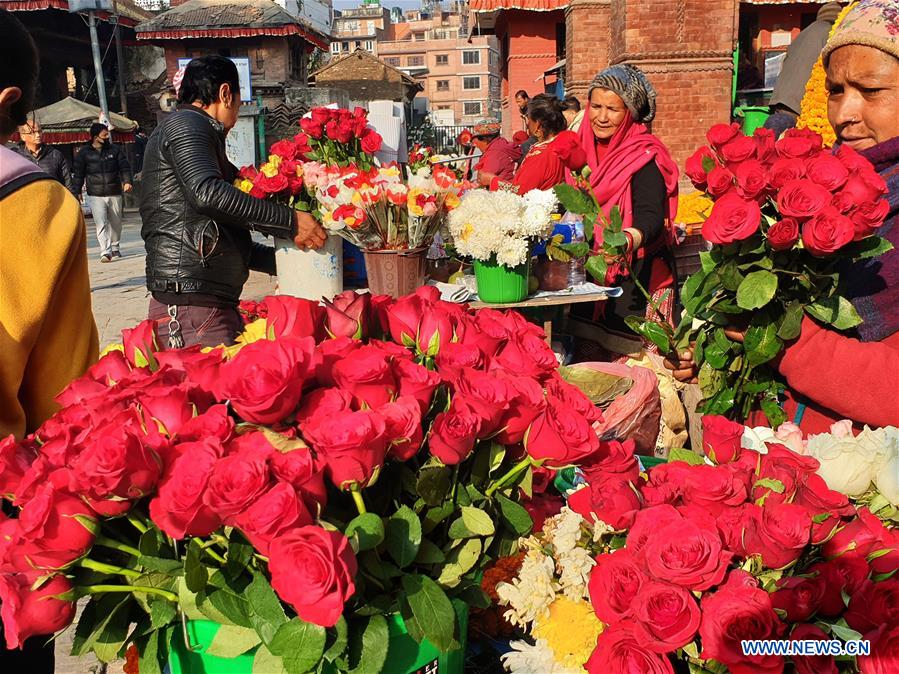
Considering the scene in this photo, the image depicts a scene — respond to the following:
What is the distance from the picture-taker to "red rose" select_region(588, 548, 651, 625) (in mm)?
963

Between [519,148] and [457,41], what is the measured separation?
8817 cm

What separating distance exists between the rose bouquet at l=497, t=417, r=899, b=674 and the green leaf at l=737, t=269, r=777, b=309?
1.33 feet

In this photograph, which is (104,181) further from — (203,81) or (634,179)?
(634,179)

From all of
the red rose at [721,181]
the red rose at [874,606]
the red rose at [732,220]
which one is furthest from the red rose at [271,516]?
the red rose at [721,181]

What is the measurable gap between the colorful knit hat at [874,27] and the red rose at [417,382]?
4.20 feet

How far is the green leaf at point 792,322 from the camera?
1.53 metres

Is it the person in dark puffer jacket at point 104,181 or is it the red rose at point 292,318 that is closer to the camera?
the red rose at point 292,318

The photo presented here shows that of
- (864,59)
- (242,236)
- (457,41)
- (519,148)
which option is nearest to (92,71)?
(519,148)

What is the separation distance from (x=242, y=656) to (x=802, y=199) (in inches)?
46.8

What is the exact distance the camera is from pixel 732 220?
145 cm

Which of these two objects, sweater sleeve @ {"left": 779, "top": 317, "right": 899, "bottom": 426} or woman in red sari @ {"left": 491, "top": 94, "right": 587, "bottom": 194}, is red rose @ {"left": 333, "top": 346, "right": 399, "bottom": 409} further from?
woman in red sari @ {"left": 491, "top": 94, "right": 587, "bottom": 194}

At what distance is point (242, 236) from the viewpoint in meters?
3.28

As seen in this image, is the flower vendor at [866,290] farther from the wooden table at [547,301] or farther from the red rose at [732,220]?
the wooden table at [547,301]

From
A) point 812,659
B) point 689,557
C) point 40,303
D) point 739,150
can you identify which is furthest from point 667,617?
point 40,303
